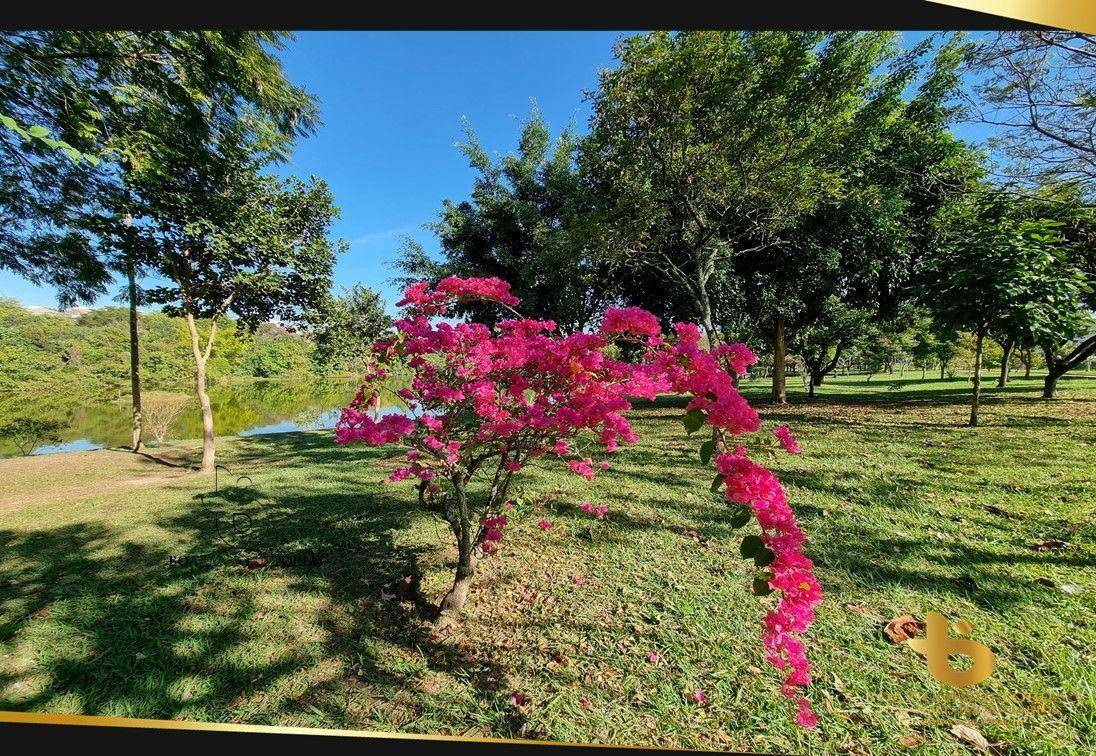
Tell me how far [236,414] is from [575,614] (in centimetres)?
1369

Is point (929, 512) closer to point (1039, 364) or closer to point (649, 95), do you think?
point (649, 95)

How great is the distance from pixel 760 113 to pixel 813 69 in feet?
2.78

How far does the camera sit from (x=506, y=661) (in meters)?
1.55

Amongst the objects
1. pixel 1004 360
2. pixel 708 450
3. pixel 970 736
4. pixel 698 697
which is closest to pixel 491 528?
pixel 698 697

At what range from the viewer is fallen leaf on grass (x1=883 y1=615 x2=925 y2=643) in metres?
1.59

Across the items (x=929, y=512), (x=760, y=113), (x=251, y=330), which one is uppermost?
(x=760, y=113)

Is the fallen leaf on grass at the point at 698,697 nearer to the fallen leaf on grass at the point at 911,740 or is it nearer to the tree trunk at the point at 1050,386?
the fallen leaf on grass at the point at 911,740

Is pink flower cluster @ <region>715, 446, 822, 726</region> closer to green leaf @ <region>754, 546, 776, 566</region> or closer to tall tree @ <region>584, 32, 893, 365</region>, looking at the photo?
green leaf @ <region>754, 546, 776, 566</region>

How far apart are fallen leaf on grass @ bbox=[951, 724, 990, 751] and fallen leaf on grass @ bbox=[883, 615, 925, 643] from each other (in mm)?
413

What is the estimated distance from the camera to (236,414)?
441 inches

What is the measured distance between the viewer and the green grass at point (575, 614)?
1.30m

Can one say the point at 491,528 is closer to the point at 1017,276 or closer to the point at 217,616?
the point at 217,616

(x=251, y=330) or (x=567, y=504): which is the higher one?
(x=251, y=330)

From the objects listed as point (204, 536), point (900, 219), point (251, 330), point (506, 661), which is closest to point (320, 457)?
point (251, 330)
